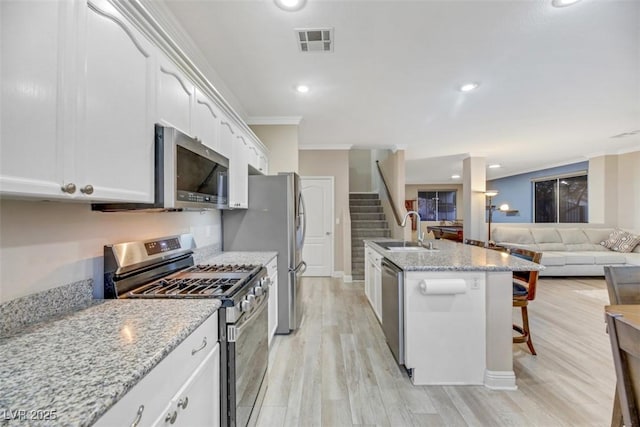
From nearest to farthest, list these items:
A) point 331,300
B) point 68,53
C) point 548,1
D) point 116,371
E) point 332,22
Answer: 1. point 116,371
2. point 68,53
3. point 548,1
4. point 332,22
5. point 331,300

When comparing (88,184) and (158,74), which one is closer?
(88,184)

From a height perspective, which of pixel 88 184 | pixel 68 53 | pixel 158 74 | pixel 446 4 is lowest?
pixel 88 184

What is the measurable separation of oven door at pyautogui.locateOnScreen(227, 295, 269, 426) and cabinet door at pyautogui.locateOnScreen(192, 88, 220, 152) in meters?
1.19

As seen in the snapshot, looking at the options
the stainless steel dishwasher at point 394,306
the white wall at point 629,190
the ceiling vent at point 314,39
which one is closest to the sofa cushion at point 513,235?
the white wall at point 629,190

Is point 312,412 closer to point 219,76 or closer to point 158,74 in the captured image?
point 158,74

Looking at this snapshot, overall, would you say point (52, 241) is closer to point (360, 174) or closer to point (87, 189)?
point (87, 189)

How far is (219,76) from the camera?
2.75 meters

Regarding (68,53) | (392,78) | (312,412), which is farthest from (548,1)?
(312,412)

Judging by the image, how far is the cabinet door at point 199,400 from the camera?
2.97 ft

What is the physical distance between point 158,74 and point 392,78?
2230 millimetres

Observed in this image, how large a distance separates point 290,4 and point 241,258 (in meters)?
1.97

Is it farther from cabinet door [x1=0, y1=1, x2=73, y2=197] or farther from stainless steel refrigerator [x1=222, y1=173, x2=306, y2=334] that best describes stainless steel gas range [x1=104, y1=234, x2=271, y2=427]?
stainless steel refrigerator [x1=222, y1=173, x2=306, y2=334]

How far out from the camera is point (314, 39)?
2.14 meters

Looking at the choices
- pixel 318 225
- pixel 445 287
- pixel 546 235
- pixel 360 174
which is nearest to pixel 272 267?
pixel 445 287
